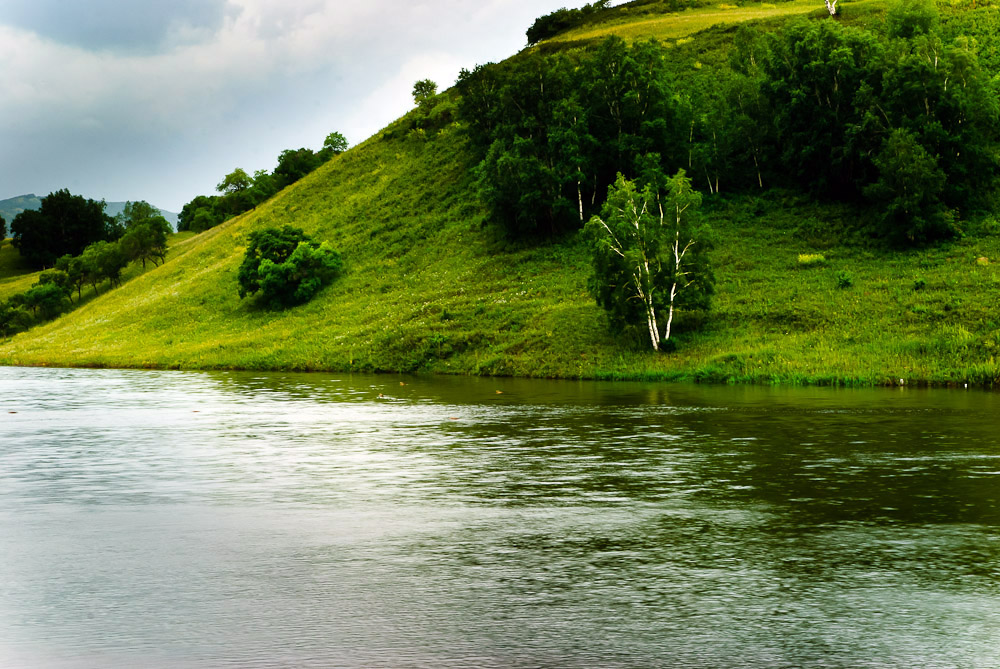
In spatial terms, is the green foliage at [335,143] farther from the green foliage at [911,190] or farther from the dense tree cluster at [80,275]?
the green foliage at [911,190]

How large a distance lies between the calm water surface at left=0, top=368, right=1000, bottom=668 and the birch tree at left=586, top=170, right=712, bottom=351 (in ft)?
70.0

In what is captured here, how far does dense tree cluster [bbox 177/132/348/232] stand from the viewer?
5059 inches

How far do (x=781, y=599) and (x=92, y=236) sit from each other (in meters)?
165

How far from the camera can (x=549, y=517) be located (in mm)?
12320

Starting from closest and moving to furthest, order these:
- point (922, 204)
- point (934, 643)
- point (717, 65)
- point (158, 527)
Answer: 1. point (934, 643)
2. point (158, 527)
3. point (922, 204)
4. point (717, 65)

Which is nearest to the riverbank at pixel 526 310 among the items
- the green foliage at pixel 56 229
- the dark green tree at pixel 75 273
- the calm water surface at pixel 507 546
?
the dark green tree at pixel 75 273

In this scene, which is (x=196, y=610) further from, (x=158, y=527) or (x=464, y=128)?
(x=464, y=128)

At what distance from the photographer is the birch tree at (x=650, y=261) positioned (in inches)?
1743

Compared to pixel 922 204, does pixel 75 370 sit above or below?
below

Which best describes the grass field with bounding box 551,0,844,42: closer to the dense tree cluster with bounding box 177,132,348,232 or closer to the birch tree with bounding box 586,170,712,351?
the dense tree cluster with bounding box 177,132,348,232

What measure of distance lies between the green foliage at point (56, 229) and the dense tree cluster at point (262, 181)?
61.2ft

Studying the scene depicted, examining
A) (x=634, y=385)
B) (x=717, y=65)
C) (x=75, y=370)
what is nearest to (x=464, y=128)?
(x=717, y=65)

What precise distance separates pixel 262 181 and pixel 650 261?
97964mm

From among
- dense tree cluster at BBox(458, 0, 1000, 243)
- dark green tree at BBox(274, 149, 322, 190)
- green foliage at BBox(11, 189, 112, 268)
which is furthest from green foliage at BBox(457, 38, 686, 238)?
green foliage at BBox(11, 189, 112, 268)
